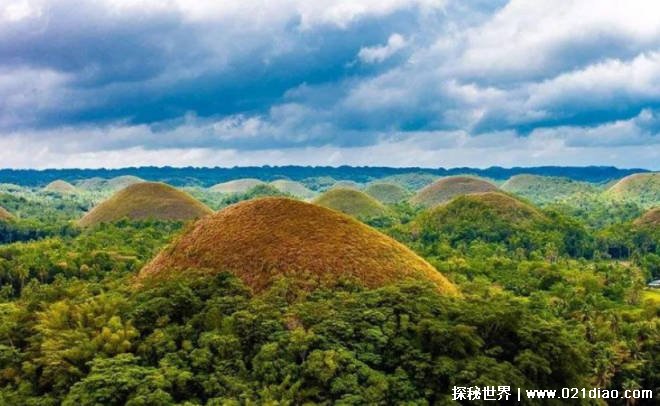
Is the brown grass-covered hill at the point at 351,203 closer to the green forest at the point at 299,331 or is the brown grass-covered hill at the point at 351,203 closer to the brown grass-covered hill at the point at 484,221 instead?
the brown grass-covered hill at the point at 484,221

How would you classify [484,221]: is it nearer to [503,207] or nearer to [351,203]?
[503,207]

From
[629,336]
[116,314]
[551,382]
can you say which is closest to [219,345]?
[116,314]

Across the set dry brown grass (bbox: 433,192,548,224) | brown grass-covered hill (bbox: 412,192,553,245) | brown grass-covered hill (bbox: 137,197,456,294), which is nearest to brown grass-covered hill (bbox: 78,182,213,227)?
brown grass-covered hill (bbox: 412,192,553,245)

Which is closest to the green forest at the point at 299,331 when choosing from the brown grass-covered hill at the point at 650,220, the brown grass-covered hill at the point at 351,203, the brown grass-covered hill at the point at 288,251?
the brown grass-covered hill at the point at 288,251

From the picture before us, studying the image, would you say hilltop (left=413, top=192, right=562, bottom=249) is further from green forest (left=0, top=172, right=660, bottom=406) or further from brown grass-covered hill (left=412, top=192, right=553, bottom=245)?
green forest (left=0, top=172, right=660, bottom=406)

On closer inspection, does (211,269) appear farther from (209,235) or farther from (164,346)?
(164,346)

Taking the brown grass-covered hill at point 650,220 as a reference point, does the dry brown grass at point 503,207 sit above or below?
above
